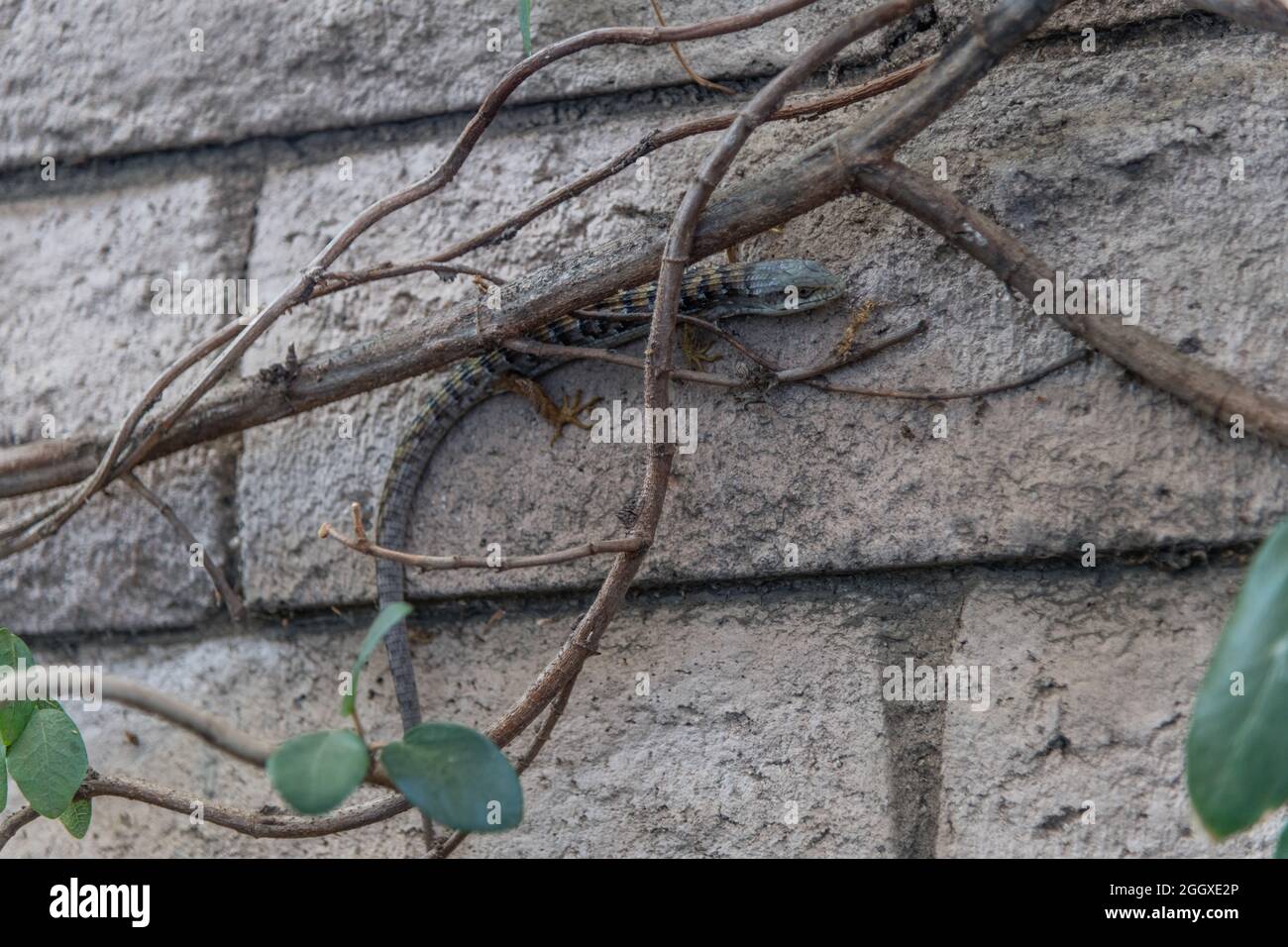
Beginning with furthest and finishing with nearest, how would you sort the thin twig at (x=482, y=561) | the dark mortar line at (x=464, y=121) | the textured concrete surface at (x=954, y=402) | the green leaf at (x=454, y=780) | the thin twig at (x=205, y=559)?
the thin twig at (x=205, y=559), the dark mortar line at (x=464, y=121), the textured concrete surface at (x=954, y=402), the thin twig at (x=482, y=561), the green leaf at (x=454, y=780)

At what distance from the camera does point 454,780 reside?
84 centimetres

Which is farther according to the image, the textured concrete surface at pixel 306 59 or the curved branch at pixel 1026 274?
the textured concrete surface at pixel 306 59

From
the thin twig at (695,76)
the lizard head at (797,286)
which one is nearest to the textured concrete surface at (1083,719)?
the lizard head at (797,286)

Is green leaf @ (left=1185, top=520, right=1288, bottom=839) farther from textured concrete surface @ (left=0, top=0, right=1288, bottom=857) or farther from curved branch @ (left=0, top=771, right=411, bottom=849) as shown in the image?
curved branch @ (left=0, top=771, right=411, bottom=849)

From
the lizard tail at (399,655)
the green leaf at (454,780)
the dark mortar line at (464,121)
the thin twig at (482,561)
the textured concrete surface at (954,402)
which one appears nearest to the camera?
the green leaf at (454,780)

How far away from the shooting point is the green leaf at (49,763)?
45.7 inches

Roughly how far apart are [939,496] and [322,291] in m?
0.85

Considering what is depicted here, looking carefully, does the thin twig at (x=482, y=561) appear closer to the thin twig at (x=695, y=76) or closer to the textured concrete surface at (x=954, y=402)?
the textured concrete surface at (x=954, y=402)

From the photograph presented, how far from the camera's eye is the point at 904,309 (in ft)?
4.42

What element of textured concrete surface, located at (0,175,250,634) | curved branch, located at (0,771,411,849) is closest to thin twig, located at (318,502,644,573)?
curved branch, located at (0,771,411,849)

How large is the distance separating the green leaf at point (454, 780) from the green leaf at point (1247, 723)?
19.0 inches

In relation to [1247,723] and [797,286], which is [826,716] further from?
[1247,723]

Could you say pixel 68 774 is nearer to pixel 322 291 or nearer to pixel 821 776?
pixel 322 291

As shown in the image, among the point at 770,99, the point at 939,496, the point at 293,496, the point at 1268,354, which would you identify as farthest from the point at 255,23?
the point at 1268,354
